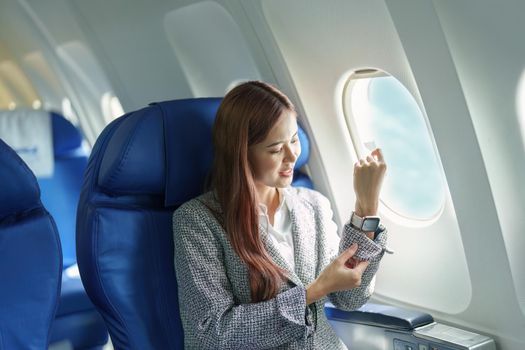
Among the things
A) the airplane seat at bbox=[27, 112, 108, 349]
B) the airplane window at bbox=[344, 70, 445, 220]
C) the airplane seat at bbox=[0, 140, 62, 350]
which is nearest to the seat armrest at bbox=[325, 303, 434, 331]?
the airplane window at bbox=[344, 70, 445, 220]

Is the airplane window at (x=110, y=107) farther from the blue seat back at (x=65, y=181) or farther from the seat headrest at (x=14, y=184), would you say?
the seat headrest at (x=14, y=184)

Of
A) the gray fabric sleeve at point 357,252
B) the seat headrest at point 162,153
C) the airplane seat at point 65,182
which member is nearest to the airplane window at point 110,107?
the airplane seat at point 65,182

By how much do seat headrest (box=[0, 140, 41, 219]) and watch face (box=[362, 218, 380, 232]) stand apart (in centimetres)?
99

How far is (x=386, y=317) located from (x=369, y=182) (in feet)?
1.49

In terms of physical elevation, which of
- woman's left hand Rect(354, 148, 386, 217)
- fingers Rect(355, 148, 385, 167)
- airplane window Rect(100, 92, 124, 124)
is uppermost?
airplane window Rect(100, 92, 124, 124)

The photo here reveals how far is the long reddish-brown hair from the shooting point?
2256 millimetres

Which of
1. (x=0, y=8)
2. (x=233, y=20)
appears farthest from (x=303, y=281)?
(x=0, y=8)

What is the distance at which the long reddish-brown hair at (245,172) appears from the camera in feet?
7.40

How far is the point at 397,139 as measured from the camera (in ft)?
9.53

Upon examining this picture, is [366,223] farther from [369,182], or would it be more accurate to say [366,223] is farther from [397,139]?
[397,139]

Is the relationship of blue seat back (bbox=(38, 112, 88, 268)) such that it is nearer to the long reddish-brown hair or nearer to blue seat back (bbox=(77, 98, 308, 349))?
blue seat back (bbox=(77, 98, 308, 349))

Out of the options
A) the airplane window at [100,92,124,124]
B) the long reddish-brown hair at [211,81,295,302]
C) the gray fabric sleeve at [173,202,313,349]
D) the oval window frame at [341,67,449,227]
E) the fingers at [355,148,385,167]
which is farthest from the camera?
→ the airplane window at [100,92,124,124]

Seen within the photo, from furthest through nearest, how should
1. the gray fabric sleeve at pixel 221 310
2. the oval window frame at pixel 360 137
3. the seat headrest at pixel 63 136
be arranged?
the seat headrest at pixel 63 136 → the oval window frame at pixel 360 137 → the gray fabric sleeve at pixel 221 310

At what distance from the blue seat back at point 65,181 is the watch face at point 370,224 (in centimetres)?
183
